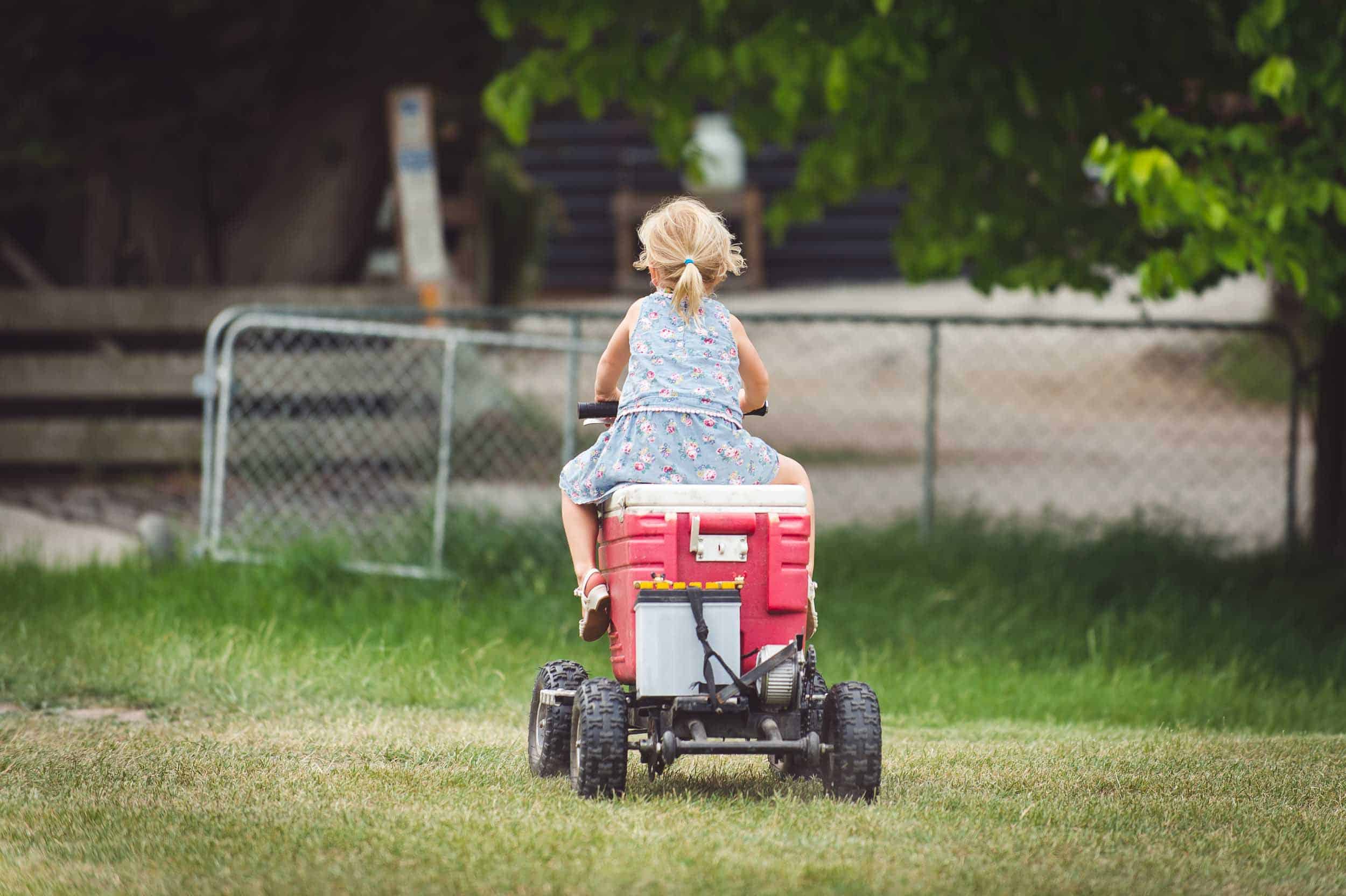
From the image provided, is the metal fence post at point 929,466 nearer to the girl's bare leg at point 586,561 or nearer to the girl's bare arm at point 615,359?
the girl's bare arm at point 615,359

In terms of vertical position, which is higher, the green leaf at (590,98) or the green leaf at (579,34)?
the green leaf at (579,34)

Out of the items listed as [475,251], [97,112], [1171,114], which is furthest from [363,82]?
[1171,114]

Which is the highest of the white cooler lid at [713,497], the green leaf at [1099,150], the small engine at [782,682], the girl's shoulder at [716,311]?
the green leaf at [1099,150]

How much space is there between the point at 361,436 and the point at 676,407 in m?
5.92

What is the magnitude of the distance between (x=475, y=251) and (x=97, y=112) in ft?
16.2

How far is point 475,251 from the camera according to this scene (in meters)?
15.4

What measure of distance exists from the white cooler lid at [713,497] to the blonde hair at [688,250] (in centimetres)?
52

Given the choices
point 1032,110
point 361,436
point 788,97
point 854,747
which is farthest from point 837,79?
point 361,436

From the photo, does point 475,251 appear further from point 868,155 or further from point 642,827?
point 642,827

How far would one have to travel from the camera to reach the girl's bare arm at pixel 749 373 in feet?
14.1

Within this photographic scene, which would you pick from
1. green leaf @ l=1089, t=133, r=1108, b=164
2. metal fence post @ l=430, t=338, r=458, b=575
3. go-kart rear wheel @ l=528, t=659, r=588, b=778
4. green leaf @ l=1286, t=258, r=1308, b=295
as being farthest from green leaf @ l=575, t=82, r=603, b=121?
go-kart rear wheel @ l=528, t=659, r=588, b=778

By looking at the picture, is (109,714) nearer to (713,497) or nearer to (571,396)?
(713,497)

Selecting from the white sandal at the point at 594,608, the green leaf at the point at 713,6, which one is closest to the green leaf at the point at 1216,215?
the green leaf at the point at 713,6

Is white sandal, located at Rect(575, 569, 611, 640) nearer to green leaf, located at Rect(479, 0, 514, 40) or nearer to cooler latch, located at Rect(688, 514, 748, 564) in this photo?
cooler latch, located at Rect(688, 514, 748, 564)
